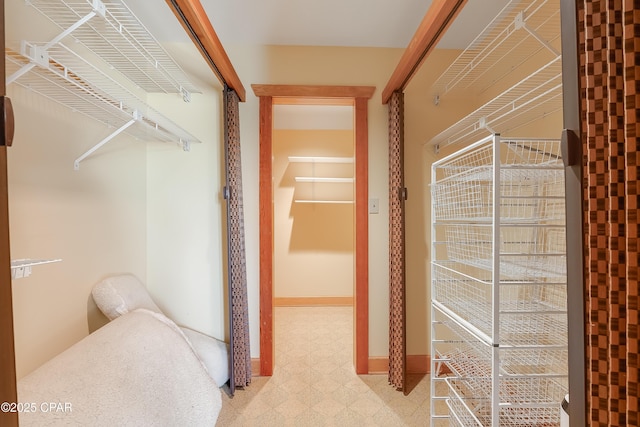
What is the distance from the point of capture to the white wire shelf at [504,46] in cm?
135

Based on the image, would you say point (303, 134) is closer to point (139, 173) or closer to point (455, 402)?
point (139, 173)

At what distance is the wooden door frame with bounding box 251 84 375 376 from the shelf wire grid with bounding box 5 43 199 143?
648 millimetres

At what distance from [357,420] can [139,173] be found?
2161 millimetres

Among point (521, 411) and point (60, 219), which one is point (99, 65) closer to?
point (60, 219)

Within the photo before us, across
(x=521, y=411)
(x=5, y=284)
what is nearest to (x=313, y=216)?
(x=521, y=411)

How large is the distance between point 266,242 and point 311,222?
1766 millimetres

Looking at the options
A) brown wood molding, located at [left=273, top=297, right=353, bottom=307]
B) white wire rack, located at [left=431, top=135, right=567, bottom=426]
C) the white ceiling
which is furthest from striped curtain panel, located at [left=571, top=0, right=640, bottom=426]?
brown wood molding, located at [left=273, top=297, right=353, bottom=307]

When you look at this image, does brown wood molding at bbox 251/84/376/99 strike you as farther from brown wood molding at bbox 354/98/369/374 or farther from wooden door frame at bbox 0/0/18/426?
wooden door frame at bbox 0/0/18/426

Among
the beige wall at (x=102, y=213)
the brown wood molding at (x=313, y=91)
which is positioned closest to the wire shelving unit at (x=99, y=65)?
the beige wall at (x=102, y=213)

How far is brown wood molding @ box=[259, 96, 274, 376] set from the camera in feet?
6.84

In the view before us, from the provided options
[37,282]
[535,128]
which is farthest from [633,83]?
[37,282]

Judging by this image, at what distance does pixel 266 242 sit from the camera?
2.10 metres

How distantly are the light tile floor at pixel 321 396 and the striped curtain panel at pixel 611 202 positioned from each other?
1486 mm

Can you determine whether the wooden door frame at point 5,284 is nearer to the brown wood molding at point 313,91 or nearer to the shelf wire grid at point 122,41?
the shelf wire grid at point 122,41
